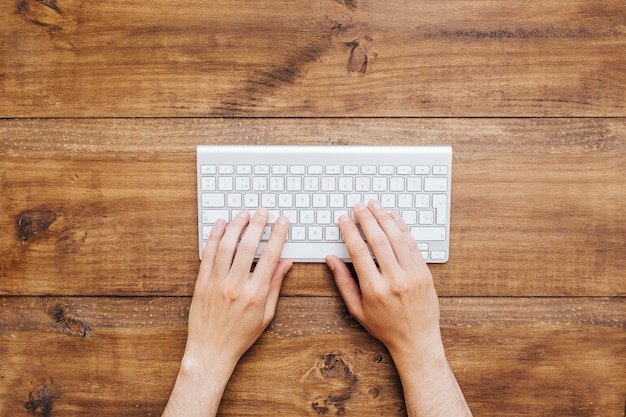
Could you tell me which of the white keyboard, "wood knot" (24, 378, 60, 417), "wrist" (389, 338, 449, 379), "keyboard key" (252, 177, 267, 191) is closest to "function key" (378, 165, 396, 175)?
the white keyboard

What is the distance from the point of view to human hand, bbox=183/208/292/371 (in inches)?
30.8

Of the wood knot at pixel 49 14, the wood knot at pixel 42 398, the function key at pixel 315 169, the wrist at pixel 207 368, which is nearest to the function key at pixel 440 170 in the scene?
the function key at pixel 315 169

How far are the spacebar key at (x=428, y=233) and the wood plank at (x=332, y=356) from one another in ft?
0.42

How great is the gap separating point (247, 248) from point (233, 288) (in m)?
0.08

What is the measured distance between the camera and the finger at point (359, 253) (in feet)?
2.54

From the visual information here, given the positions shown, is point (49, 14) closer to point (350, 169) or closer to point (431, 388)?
point (350, 169)

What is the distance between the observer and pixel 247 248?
780mm

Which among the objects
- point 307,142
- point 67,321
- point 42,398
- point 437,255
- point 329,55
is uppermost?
point 329,55

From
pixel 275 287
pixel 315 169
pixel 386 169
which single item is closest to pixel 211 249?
pixel 275 287

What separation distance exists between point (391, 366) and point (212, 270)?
1.27 feet

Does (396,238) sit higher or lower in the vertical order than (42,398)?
higher

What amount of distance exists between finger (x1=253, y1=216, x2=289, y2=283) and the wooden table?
2.4 inches

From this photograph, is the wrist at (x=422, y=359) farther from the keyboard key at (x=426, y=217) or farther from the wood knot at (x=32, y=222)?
the wood knot at (x=32, y=222)

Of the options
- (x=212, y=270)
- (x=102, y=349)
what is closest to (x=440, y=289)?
(x=212, y=270)
